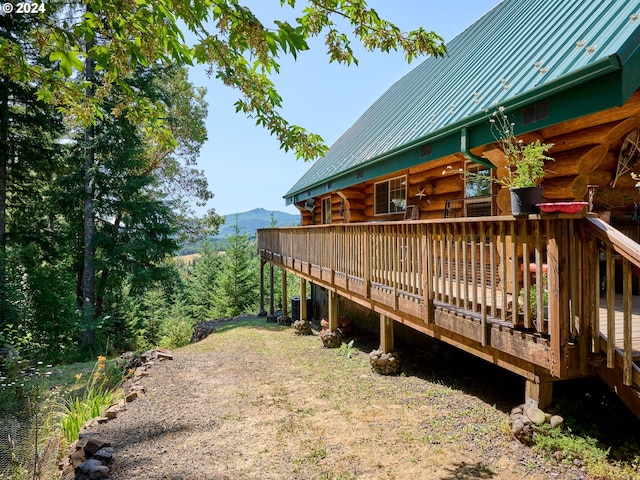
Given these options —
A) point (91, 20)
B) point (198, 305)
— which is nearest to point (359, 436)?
point (91, 20)

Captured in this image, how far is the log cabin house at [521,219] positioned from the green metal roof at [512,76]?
2 centimetres

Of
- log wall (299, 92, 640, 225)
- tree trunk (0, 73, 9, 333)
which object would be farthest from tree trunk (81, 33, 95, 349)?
log wall (299, 92, 640, 225)

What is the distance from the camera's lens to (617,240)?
2785 mm

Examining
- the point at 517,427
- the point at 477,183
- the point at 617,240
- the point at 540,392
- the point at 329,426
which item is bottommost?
the point at 329,426

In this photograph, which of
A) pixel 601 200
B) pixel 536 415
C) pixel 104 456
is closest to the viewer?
pixel 536 415

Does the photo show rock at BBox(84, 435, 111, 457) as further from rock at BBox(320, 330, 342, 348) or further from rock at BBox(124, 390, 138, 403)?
rock at BBox(320, 330, 342, 348)

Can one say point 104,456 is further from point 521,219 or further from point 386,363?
point 521,219

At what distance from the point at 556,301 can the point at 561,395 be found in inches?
78.7

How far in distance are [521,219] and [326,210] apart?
1175 cm

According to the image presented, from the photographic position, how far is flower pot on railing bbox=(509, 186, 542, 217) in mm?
3359

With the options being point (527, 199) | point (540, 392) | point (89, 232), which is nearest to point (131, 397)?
point (540, 392)

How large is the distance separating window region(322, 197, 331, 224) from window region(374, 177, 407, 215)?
3.92 m

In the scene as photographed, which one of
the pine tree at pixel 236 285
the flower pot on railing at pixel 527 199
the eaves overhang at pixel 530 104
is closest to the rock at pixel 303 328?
the eaves overhang at pixel 530 104

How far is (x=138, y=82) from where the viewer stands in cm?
1734
